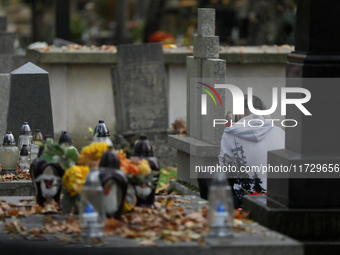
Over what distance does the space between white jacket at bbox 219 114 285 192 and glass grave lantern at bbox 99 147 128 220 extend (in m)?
2.67

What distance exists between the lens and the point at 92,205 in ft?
13.3

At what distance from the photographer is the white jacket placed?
686cm

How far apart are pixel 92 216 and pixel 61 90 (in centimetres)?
921

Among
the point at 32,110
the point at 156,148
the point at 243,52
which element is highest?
the point at 243,52

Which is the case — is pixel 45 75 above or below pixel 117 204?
above

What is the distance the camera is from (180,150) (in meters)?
9.37

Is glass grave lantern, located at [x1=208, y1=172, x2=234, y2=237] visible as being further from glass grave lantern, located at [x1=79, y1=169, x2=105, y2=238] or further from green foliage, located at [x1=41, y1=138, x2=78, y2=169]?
green foliage, located at [x1=41, y1=138, x2=78, y2=169]

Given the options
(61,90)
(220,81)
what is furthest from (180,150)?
(61,90)

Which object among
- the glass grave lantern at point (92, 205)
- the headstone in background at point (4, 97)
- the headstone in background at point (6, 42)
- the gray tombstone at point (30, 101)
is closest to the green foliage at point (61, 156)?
the glass grave lantern at point (92, 205)

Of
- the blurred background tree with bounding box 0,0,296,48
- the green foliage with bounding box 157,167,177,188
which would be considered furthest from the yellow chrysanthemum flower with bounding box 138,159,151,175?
the blurred background tree with bounding box 0,0,296,48

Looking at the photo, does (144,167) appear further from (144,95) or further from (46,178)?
(144,95)

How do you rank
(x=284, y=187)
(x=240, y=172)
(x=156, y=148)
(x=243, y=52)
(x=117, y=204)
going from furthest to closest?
(x=243, y=52) < (x=156, y=148) < (x=240, y=172) < (x=284, y=187) < (x=117, y=204)

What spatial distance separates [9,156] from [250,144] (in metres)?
2.57

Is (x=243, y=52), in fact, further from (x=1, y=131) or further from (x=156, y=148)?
(x=1, y=131)
